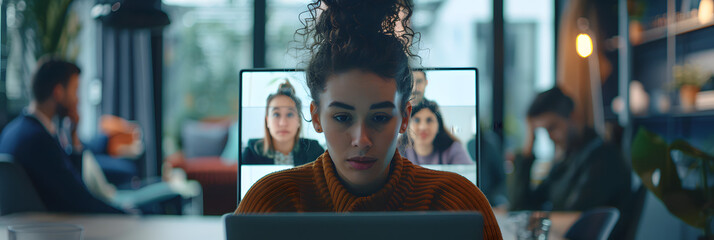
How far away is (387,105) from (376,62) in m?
0.07

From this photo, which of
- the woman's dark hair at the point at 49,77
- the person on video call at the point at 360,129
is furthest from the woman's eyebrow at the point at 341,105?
the woman's dark hair at the point at 49,77

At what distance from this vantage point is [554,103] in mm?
2340

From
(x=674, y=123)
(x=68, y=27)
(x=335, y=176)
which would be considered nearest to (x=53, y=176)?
(x=335, y=176)

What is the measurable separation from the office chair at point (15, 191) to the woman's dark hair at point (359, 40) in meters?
1.50

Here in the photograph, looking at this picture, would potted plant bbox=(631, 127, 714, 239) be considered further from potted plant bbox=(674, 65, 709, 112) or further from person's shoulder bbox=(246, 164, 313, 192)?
potted plant bbox=(674, 65, 709, 112)

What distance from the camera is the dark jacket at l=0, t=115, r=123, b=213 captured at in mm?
1903

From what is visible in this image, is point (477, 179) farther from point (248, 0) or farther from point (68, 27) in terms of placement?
point (68, 27)

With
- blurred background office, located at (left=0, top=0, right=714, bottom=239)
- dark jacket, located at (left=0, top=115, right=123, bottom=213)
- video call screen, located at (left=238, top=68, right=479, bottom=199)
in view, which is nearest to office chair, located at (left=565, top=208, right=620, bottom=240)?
blurred background office, located at (left=0, top=0, right=714, bottom=239)

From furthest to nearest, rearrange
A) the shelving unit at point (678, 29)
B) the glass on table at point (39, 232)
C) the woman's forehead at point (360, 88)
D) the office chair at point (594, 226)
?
the shelving unit at point (678, 29) → the office chair at point (594, 226) → the glass on table at point (39, 232) → the woman's forehead at point (360, 88)

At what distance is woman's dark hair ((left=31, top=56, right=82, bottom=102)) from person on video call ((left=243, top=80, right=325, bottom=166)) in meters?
1.96

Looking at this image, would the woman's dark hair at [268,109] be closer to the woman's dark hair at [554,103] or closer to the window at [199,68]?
the woman's dark hair at [554,103]

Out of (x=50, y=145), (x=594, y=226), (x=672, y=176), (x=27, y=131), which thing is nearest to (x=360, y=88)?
(x=672, y=176)

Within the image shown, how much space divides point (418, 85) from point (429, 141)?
0.10 metres

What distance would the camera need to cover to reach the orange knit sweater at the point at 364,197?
2.60ft
